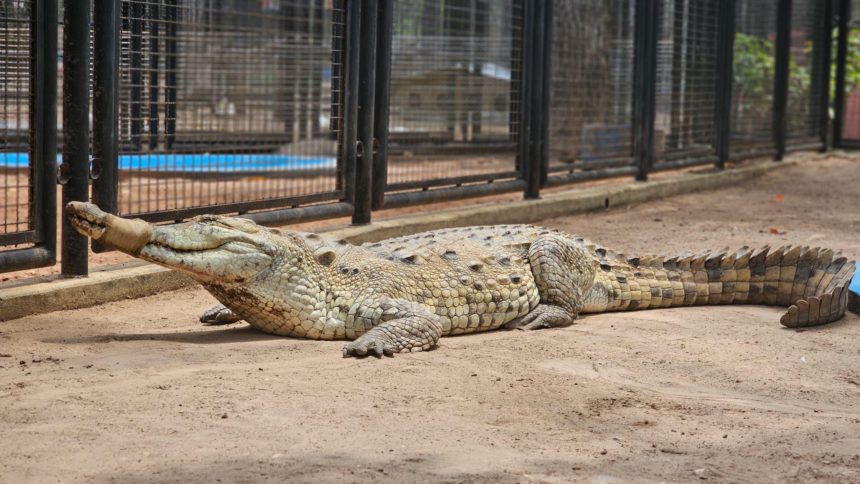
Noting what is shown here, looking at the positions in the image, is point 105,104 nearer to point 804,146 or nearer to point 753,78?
point 753,78

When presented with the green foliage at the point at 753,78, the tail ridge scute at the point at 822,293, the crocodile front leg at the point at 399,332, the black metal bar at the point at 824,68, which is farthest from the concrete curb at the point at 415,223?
the tail ridge scute at the point at 822,293

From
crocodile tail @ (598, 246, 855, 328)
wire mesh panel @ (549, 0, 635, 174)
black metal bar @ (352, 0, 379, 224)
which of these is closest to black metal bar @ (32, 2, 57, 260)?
black metal bar @ (352, 0, 379, 224)

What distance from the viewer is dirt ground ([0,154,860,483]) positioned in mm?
2902

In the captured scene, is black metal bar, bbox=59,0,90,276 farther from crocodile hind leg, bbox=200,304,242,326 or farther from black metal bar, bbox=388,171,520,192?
black metal bar, bbox=388,171,520,192

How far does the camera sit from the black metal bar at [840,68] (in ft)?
50.7

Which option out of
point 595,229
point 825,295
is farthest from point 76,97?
point 595,229

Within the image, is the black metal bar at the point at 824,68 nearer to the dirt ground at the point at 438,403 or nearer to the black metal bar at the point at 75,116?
the dirt ground at the point at 438,403

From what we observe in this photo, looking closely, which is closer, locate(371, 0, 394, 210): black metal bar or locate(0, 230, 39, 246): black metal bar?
locate(0, 230, 39, 246): black metal bar

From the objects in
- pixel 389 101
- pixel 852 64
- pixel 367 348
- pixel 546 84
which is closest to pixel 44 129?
pixel 367 348

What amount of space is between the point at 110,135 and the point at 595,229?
4.14 meters

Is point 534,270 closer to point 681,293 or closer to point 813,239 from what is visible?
point 681,293

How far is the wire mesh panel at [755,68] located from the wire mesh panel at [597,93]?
296cm

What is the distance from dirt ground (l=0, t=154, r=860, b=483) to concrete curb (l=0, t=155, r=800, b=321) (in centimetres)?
11

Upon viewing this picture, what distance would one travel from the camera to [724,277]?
5.49m
